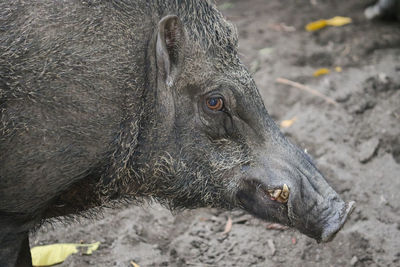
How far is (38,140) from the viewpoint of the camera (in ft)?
12.0

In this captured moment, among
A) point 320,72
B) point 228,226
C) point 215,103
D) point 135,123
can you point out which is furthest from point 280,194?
point 320,72

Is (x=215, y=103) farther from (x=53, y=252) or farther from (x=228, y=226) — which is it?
(x=53, y=252)

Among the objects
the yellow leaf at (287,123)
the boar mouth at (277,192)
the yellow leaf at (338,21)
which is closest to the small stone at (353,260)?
the boar mouth at (277,192)

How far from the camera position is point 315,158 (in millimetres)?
6332

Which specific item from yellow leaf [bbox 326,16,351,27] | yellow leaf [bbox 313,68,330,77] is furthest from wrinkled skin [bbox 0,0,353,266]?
yellow leaf [bbox 326,16,351,27]

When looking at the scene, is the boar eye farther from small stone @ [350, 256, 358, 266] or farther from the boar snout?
small stone @ [350, 256, 358, 266]

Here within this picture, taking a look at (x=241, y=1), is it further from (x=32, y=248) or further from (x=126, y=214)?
(x=32, y=248)

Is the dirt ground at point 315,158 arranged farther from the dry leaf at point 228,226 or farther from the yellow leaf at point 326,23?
the yellow leaf at point 326,23

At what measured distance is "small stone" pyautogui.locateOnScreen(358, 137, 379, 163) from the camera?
20.6ft

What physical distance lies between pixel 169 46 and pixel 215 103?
503mm

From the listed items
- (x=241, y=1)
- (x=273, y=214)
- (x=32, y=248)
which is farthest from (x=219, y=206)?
(x=241, y=1)

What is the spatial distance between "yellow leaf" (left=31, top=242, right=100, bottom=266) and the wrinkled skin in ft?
2.10

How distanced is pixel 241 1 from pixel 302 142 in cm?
422

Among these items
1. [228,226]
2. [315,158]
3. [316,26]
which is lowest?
[228,226]
